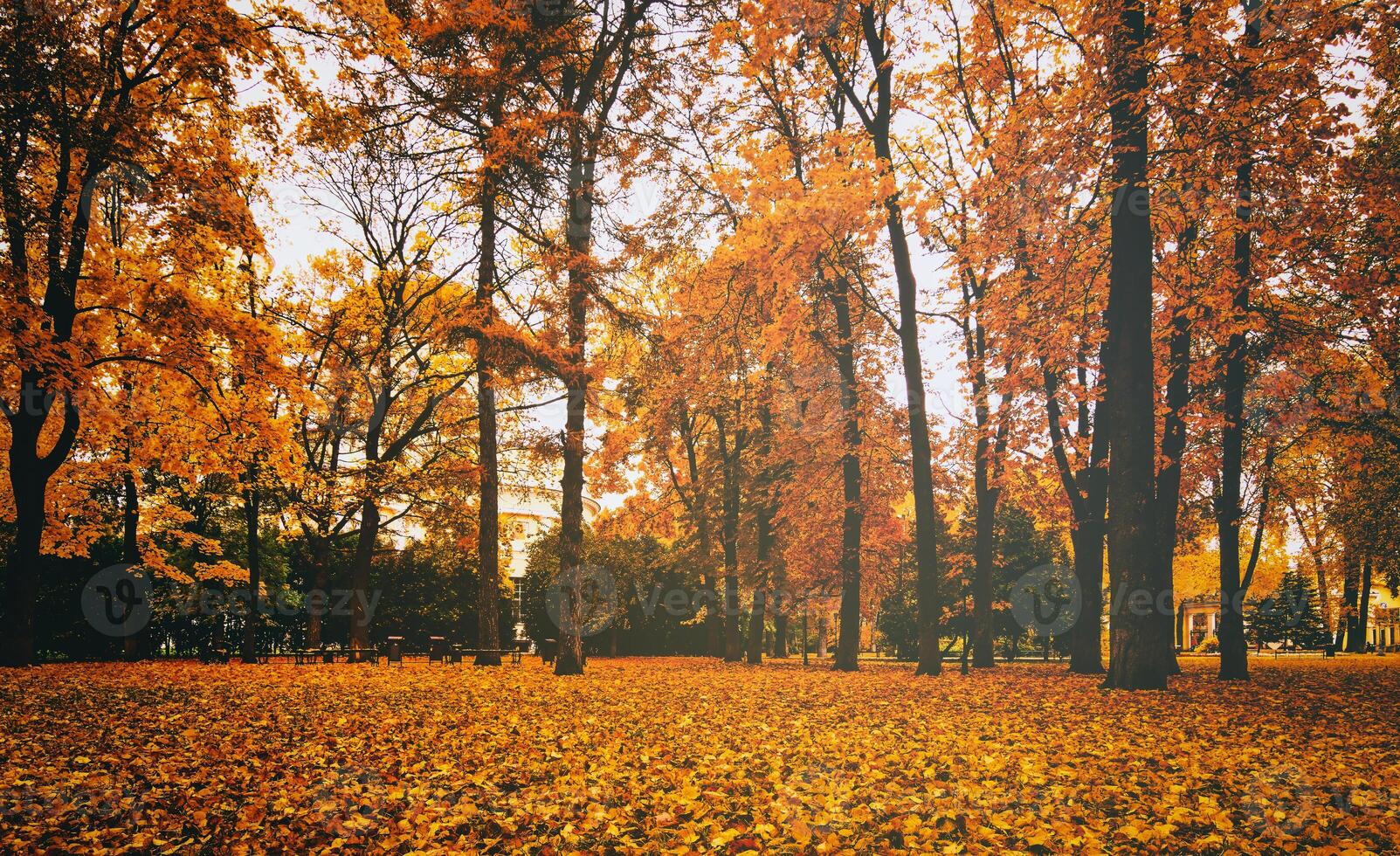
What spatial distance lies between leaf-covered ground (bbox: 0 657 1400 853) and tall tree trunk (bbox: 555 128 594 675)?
5.57m

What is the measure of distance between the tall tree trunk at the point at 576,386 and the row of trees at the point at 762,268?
Result: 0.08 meters

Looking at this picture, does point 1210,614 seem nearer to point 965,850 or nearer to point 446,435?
point 446,435

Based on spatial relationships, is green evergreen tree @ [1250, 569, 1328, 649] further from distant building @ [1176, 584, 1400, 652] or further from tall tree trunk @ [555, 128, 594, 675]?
tall tree trunk @ [555, 128, 594, 675]

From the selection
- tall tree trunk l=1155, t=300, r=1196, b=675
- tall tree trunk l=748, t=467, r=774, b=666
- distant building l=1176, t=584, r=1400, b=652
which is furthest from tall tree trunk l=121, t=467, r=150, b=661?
distant building l=1176, t=584, r=1400, b=652

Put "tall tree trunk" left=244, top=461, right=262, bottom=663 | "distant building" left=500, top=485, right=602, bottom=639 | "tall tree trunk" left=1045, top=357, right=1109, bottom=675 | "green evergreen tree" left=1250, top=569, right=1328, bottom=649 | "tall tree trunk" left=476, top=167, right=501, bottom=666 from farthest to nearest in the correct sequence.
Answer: "green evergreen tree" left=1250, top=569, right=1328, bottom=649, "distant building" left=500, top=485, right=602, bottom=639, "tall tree trunk" left=244, top=461, right=262, bottom=663, "tall tree trunk" left=476, top=167, right=501, bottom=666, "tall tree trunk" left=1045, top=357, right=1109, bottom=675

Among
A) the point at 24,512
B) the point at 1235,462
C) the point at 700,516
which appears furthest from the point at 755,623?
the point at 24,512

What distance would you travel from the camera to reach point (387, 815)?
13.5 feet

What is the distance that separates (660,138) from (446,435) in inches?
513

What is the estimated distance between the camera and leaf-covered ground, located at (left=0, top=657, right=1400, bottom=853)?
12.5 ft

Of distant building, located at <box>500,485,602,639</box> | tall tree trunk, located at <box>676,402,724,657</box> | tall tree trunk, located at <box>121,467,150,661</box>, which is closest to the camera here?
tall tree trunk, located at <box>121,467,150,661</box>

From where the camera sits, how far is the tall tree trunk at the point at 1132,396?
9.61 metres

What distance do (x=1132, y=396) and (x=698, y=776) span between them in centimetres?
800

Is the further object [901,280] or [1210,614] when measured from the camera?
[1210,614]

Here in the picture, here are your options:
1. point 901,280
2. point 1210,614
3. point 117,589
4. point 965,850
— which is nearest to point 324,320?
point 117,589
